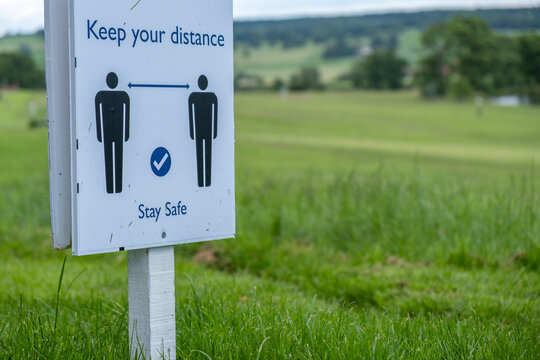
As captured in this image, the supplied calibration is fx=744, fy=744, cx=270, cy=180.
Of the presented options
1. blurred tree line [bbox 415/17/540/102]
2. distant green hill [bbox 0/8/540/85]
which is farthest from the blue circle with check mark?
distant green hill [bbox 0/8/540/85]

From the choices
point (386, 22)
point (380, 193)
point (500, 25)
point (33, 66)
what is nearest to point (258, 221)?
point (380, 193)

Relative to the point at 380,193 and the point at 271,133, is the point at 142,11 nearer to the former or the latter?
the point at 380,193

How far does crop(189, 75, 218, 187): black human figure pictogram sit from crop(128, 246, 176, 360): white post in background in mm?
350

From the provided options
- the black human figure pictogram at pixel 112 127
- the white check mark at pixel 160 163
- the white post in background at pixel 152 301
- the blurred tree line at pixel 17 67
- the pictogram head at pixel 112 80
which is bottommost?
the white post in background at pixel 152 301

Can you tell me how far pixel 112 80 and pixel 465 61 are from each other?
5456 centimetres

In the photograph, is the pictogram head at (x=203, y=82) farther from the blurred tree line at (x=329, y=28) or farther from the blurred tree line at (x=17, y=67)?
the blurred tree line at (x=329, y=28)

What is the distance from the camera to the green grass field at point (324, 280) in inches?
129

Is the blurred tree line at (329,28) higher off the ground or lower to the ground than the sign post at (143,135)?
higher

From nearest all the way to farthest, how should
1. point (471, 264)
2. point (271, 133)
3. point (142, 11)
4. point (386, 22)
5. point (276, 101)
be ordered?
point (142, 11) → point (471, 264) → point (271, 133) → point (276, 101) → point (386, 22)

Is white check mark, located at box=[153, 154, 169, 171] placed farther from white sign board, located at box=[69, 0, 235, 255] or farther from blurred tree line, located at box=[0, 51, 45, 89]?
blurred tree line, located at box=[0, 51, 45, 89]

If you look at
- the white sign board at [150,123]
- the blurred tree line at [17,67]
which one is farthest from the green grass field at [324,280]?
the blurred tree line at [17,67]

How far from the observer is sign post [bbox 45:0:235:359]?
9.10ft

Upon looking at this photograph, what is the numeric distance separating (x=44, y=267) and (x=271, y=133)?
28878 millimetres

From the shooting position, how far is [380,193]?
7.46m
